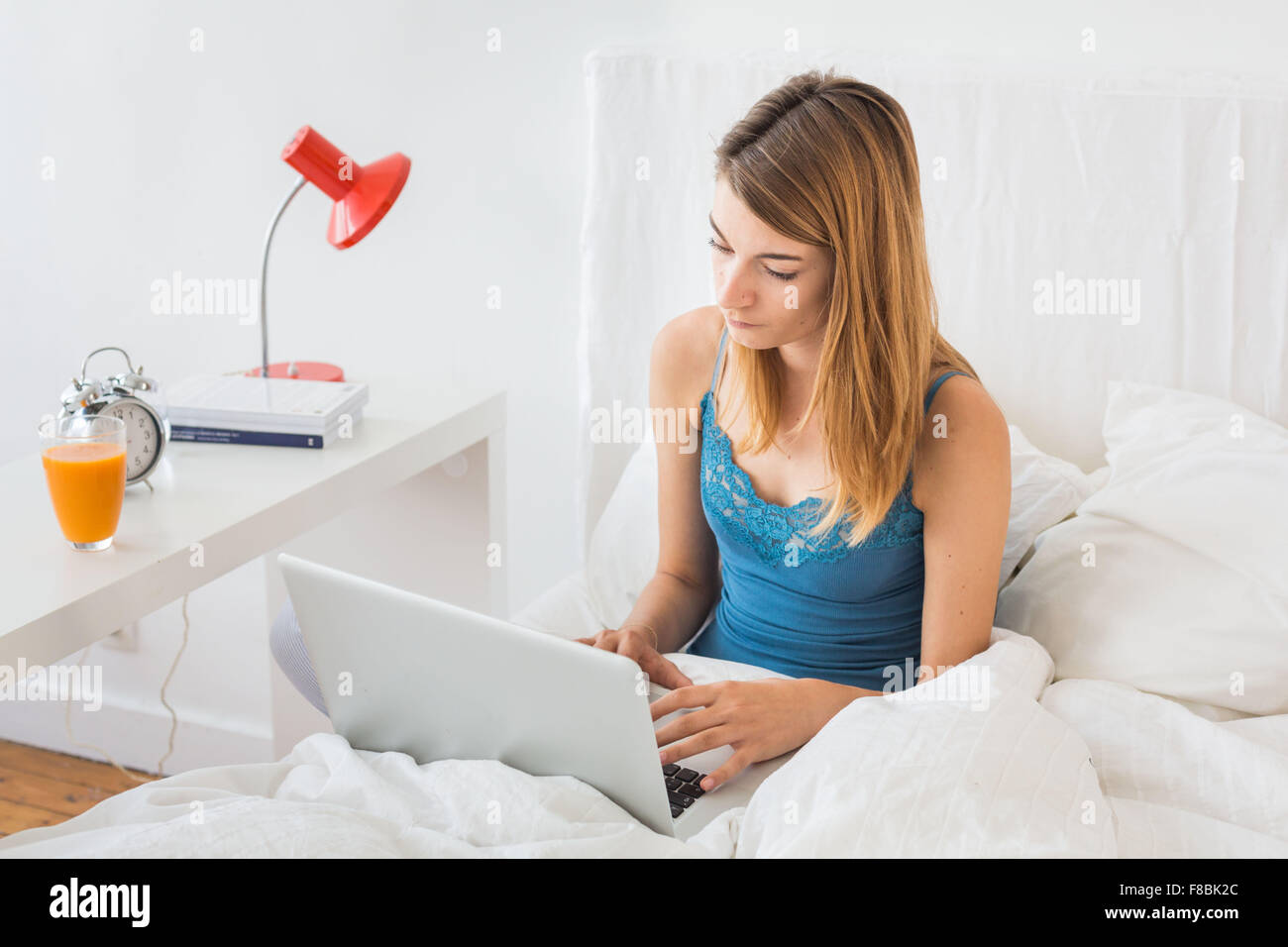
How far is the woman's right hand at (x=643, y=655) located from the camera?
1157 millimetres

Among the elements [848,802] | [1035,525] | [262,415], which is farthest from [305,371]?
[848,802]

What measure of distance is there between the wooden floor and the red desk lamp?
3.13ft

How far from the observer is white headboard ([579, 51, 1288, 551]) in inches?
55.3

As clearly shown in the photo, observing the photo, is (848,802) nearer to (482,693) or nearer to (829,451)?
(482,693)

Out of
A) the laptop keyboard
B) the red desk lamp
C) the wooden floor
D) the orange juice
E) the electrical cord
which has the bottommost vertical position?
the wooden floor

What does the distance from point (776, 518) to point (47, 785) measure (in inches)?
60.1

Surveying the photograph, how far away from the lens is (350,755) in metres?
0.94

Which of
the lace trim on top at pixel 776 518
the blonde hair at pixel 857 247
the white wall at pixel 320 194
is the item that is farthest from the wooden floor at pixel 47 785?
the blonde hair at pixel 857 247

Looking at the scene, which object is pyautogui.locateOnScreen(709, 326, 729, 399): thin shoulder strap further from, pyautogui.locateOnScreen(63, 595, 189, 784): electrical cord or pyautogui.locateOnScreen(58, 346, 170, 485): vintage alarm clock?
pyautogui.locateOnScreen(63, 595, 189, 784): electrical cord

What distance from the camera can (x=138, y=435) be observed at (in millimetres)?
1272

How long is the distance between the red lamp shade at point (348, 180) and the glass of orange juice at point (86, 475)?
1.53ft

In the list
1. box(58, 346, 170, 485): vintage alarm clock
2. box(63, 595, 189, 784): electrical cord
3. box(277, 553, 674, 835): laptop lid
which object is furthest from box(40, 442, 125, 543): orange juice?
box(63, 595, 189, 784): electrical cord

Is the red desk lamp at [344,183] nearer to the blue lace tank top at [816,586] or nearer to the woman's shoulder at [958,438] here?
the blue lace tank top at [816,586]
